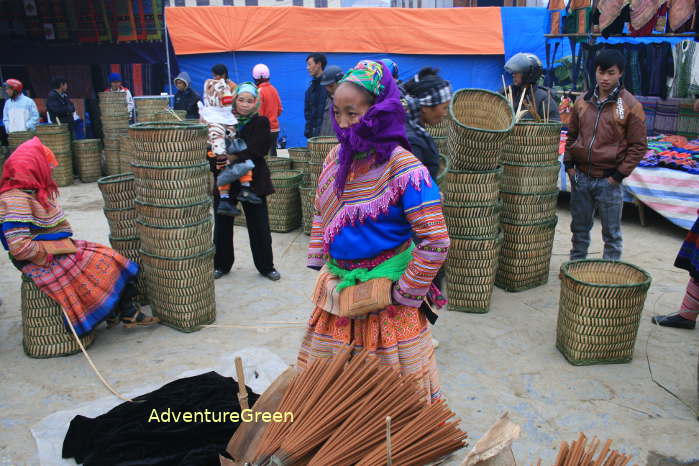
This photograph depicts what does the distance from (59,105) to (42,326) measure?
300 inches

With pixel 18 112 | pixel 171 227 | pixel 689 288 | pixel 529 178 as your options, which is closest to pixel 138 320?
pixel 171 227

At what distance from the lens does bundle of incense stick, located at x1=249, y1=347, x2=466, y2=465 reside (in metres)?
1.29

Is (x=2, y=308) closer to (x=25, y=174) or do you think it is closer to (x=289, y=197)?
(x=25, y=174)

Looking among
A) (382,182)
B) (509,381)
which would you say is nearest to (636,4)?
(509,381)

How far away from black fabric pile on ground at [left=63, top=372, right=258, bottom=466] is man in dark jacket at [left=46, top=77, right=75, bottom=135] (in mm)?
8530

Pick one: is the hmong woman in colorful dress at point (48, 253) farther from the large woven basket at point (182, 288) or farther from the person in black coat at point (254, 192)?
the person in black coat at point (254, 192)

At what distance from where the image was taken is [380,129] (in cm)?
187

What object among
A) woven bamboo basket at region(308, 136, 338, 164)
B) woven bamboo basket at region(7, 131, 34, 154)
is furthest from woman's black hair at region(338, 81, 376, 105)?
woven bamboo basket at region(7, 131, 34, 154)

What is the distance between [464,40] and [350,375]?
11905 millimetres

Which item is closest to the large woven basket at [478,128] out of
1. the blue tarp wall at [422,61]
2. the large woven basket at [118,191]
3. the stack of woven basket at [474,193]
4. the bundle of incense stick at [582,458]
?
the stack of woven basket at [474,193]

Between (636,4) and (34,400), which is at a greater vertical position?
(636,4)

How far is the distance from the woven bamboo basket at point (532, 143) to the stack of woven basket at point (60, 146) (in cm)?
772

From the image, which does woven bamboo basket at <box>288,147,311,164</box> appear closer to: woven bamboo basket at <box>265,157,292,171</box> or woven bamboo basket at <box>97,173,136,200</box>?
woven bamboo basket at <box>265,157,292,171</box>

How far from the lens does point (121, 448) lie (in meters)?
2.45
